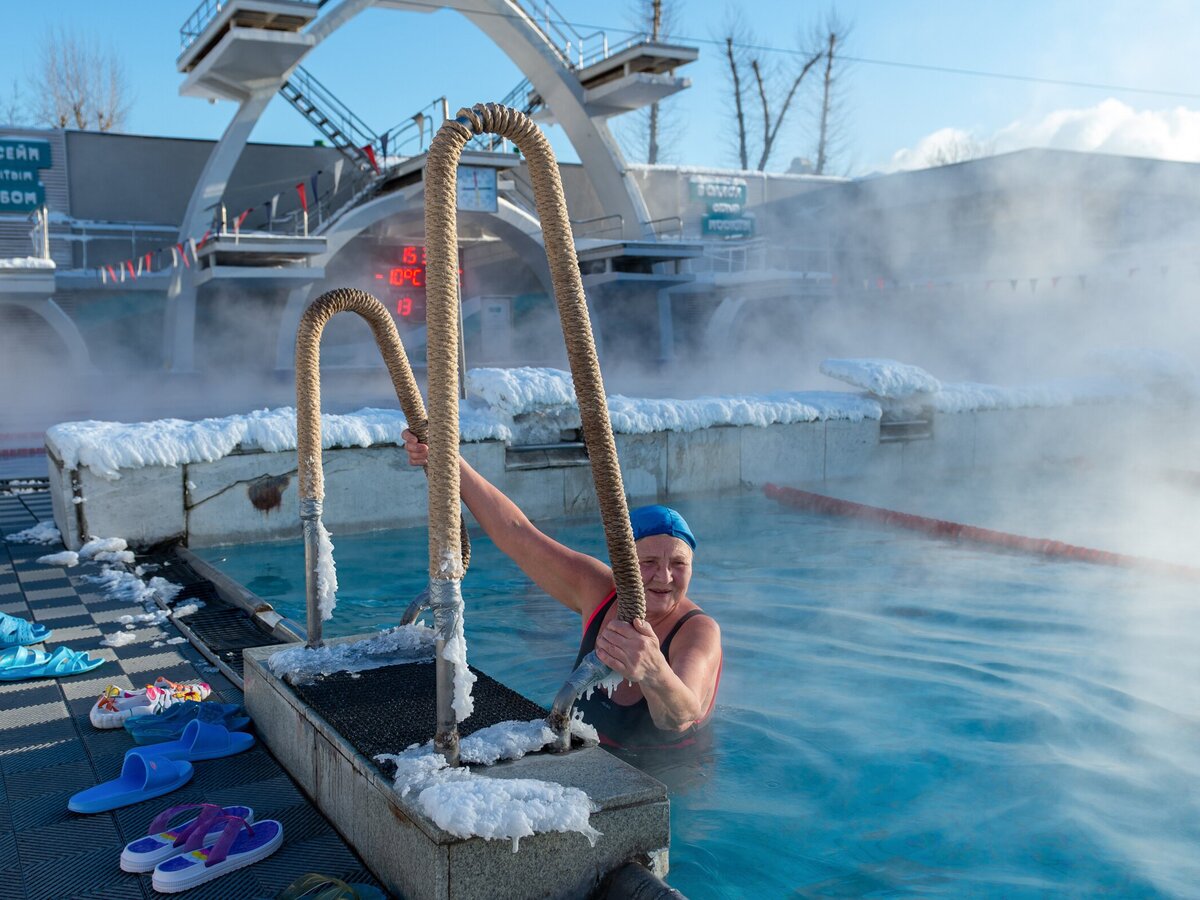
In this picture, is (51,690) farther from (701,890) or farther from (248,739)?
(701,890)

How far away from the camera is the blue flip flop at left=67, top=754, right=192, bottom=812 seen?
263 centimetres

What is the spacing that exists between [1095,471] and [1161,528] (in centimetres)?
270

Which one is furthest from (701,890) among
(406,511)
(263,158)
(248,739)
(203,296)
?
(263,158)

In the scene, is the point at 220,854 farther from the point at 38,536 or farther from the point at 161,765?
the point at 38,536

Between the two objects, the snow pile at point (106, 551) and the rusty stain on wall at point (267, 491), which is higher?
the rusty stain on wall at point (267, 491)

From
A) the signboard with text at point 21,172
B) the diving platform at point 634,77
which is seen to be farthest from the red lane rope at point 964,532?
the signboard with text at point 21,172

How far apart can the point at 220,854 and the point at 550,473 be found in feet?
18.8

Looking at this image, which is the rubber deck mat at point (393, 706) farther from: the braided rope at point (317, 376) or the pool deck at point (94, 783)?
the braided rope at point (317, 376)

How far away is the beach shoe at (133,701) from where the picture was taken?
3.24 meters

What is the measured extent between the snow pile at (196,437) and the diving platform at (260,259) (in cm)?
1154

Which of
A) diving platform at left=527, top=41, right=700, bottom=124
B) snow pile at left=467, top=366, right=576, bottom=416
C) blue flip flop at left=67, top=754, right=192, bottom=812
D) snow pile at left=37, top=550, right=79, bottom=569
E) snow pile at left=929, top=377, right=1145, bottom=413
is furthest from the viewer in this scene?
diving platform at left=527, top=41, right=700, bottom=124

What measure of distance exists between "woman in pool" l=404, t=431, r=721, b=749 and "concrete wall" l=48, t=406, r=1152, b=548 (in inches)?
→ 152

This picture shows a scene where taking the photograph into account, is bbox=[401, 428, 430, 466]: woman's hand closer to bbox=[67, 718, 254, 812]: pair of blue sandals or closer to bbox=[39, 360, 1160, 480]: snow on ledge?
bbox=[67, 718, 254, 812]: pair of blue sandals

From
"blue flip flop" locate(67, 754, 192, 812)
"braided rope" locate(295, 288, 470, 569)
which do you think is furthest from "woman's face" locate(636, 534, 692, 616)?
"blue flip flop" locate(67, 754, 192, 812)
